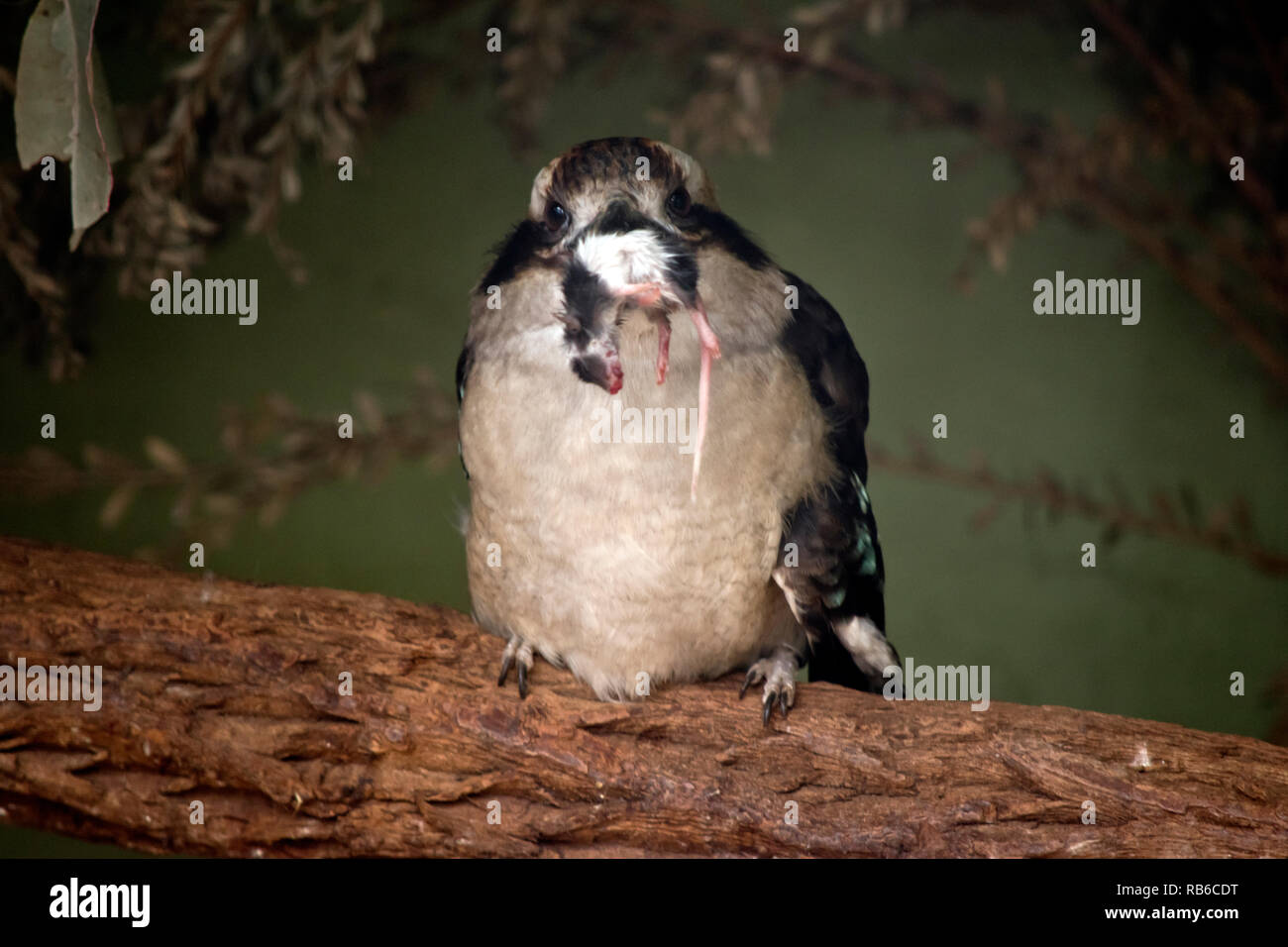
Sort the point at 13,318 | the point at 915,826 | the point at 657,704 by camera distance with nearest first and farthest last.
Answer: the point at 915,826, the point at 657,704, the point at 13,318

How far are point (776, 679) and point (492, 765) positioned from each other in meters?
0.50

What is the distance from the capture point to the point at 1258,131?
267 cm

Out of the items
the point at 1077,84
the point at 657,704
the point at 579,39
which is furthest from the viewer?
the point at 1077,84

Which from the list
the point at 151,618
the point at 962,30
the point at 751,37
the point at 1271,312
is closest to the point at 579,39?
the point at 751,37

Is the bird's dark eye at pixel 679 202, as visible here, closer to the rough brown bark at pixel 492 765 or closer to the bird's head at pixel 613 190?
the bird's head at pixel 613 190

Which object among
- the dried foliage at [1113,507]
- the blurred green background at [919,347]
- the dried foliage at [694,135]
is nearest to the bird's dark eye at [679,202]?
the dried foliage at [694,135]

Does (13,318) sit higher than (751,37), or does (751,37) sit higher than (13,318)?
(751,37)

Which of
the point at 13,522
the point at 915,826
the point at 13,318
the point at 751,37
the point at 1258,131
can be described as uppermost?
the point at 751,37

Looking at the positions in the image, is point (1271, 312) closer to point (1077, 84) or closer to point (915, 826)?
point (1077, 84)

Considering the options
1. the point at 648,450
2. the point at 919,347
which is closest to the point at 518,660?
the point at 648,450

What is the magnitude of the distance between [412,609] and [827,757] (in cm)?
76

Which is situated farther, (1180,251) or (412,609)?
(1180,251)

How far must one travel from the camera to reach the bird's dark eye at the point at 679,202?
181cm

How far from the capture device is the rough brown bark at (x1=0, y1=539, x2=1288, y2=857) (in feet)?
5.68
